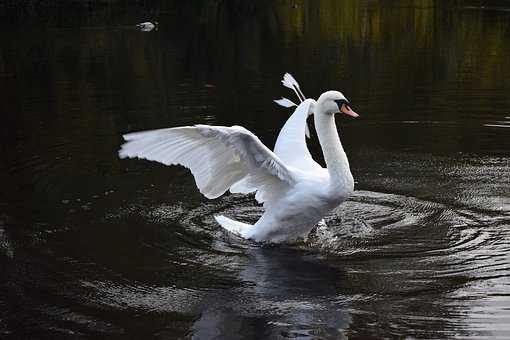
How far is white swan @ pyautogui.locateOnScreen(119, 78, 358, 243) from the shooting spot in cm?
846

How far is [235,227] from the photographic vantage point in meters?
9.55

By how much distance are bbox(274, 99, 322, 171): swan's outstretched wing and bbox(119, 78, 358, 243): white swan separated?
0.35 meters

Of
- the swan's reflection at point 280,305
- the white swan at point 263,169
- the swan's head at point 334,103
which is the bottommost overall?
the swan's reflection at point 280,305

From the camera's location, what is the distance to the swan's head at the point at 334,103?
348 inches

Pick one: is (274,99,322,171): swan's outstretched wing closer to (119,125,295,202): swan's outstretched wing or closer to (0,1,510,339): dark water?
(119,125,295,202): swan's outstretched wing

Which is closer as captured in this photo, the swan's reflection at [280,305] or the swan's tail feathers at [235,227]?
the swan's reflection at [280,305]

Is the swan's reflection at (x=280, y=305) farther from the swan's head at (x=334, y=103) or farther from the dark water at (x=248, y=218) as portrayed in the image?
the swan's head at (x=334, y=103)

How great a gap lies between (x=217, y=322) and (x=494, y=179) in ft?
19.0

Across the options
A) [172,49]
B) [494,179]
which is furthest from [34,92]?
[494,179]

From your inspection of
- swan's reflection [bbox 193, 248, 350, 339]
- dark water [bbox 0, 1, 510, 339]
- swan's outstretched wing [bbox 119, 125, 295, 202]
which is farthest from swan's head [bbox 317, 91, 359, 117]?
swan's reflection [bbox 193, 248, 350, 339]

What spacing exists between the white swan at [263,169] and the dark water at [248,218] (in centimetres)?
33

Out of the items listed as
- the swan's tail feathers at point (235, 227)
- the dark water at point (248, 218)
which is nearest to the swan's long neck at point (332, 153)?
the dark water at point (248, 218)

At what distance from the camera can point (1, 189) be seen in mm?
11586

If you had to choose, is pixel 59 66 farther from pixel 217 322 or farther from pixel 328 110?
pixel 217 322
